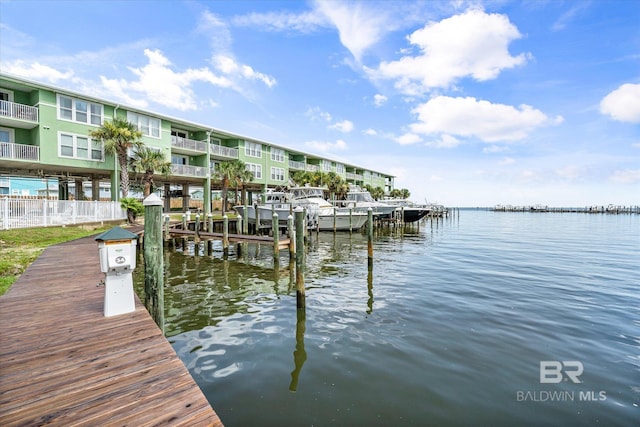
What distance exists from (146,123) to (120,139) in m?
5.25

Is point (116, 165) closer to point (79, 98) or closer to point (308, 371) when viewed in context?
point (79, 98)

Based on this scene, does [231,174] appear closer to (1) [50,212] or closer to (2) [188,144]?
(2) [188,144]

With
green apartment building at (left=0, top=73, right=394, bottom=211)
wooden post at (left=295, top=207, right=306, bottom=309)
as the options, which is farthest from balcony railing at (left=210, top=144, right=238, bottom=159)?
wooden post at (left=295, top=207, right=306, bottom=309)

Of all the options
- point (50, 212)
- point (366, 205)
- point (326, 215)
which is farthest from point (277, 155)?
point (50, 212)

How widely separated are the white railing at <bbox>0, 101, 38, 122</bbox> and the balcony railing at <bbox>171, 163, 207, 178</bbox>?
381 inches

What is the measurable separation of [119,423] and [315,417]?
2441 mm

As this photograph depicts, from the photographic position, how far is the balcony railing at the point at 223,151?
33622 millimetres

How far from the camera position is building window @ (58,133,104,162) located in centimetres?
2297

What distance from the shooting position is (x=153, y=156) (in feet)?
82.9

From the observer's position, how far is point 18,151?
2111 cm

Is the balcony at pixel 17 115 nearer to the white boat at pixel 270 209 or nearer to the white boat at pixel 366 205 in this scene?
the white boat at pixel 270 209

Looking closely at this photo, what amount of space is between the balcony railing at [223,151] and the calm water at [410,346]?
23119mm

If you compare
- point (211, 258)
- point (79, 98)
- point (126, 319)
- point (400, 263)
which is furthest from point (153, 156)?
point (126, 319)

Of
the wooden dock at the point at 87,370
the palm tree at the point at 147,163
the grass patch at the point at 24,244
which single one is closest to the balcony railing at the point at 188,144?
the palm tree at the point at 147,163
